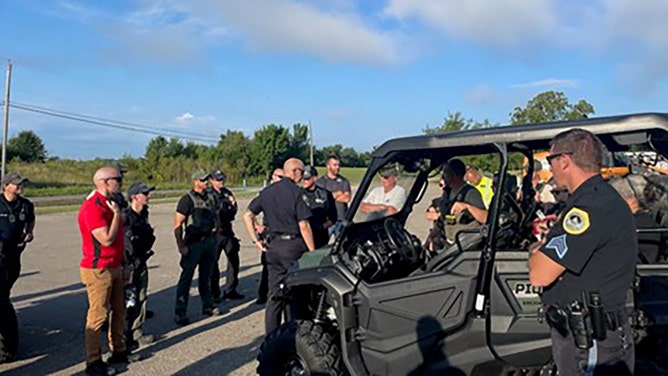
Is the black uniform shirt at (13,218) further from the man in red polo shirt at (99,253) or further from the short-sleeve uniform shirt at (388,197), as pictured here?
the short-sleeve uniform shirt at (388,197)

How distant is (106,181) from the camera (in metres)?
4.95

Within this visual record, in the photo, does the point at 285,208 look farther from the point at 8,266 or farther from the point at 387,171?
the point at 8,266

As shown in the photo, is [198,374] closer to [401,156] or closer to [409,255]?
[409,255]

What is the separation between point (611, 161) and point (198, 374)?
3752 mm

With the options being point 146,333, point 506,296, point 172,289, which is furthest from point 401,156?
point 172,289

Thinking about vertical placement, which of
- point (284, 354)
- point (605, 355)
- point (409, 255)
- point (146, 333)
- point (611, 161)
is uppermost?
point (611, 161)

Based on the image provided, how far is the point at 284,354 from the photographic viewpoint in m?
4.12

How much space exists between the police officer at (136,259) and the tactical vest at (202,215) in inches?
26.8

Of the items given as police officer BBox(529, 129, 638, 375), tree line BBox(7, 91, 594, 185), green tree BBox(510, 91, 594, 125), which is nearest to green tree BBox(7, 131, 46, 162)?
tree line BBox(7, 91, 594, 185)

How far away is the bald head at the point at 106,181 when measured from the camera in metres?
4.95

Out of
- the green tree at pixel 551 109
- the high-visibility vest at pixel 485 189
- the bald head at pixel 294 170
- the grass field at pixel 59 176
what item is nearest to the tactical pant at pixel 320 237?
the bald head at pixel 294 170

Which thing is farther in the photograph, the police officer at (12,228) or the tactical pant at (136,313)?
the tactical pant at (136,313)

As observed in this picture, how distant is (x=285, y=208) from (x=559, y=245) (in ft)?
11.3

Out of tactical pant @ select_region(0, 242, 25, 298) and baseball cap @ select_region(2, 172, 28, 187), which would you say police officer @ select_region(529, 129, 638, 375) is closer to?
tactical pant @ select_region(0, 242, 25, 298)
